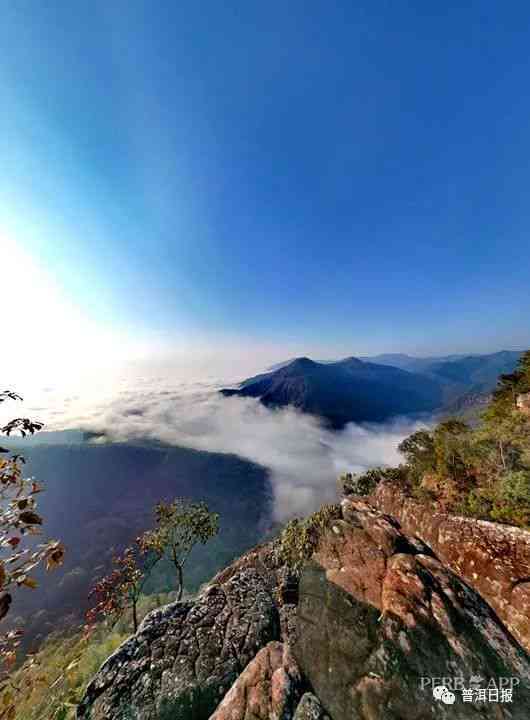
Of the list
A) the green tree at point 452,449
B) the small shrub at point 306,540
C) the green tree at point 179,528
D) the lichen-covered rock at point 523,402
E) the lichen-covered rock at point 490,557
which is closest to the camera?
the lichen-covered rock at point 490,557

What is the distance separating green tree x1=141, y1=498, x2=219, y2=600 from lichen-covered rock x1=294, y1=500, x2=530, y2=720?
18.2m

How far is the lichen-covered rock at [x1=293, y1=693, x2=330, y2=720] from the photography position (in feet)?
36.9

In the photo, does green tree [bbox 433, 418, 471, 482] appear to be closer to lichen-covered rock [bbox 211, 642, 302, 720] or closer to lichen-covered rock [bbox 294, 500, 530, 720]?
lichen-covered rock [bbox 294, 500, 530, 720]

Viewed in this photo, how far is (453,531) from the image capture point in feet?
52.3

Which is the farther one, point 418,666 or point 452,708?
point 418,666

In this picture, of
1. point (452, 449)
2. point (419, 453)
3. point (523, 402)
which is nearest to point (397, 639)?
point (452, 449)

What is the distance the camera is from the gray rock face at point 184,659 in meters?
12.5

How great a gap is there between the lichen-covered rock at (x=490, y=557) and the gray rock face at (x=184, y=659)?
1018cm

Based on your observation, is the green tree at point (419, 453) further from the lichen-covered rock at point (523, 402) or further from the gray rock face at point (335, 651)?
the gray rock face at point (335, 651)

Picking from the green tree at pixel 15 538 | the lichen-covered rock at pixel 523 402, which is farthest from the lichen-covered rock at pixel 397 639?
the lichen-covered rock at pixel 523 402

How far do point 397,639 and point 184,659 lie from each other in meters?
9.98

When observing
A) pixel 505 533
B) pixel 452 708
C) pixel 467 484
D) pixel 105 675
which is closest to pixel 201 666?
pixel 105 675

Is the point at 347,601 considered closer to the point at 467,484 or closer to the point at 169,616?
the point at 169,616

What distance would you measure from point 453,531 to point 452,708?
7.22 meters
